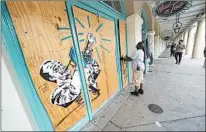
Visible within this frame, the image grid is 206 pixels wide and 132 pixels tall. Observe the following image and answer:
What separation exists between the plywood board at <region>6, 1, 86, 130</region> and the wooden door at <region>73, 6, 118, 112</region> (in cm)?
31

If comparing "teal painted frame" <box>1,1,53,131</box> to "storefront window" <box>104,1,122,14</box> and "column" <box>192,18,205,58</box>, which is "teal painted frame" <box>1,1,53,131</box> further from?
"column" <box>192,18,205,58</box>

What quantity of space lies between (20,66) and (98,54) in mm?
1313

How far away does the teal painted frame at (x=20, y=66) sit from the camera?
1001 mm

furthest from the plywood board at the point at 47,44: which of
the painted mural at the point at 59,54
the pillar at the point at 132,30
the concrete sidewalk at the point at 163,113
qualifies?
the pillar at the point at 132,30

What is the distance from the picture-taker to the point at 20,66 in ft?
3.61

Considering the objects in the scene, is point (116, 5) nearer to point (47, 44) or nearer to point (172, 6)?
point (47, 44)

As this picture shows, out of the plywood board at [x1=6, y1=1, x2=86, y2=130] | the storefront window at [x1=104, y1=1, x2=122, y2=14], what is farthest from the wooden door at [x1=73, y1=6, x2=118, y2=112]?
the storefront window at [x1=104, y1=1, x2=122, y2=14]

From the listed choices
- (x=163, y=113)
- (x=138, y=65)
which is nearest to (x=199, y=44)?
(x=138, y=65)

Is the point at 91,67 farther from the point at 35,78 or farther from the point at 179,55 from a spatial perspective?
the point at 179,55

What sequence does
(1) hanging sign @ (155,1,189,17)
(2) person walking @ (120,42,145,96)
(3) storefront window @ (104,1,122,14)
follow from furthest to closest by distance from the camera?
(1) hanging sign @ (155,1,189,17) < (3) storefront window @ (104,1,122,14) < (2) person walking @ (120,42,145,96)

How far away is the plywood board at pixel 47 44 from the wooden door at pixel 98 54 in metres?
0.31

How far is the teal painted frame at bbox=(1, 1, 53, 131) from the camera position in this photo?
1001 millimetres

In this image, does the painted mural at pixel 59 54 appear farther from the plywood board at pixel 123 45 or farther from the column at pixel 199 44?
the column at pixel 199 44

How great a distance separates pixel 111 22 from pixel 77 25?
1132 mm
